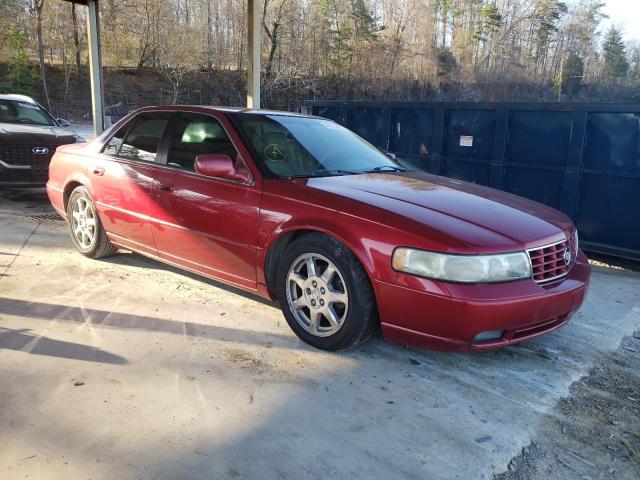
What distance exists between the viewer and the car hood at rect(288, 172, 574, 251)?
9.70ft

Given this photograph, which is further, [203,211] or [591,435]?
[203,211]

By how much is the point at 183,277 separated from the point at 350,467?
2879 mm

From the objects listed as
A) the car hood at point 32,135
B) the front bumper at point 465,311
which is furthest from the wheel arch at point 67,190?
the front bumper at point 465,311

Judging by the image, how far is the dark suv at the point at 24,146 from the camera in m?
7.87

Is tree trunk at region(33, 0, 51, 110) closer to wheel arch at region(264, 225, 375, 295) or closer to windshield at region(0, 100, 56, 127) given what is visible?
windshield at region(0, 100, 56, 127)

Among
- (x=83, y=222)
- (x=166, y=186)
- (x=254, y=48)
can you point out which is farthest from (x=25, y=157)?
(x=166, y=186)

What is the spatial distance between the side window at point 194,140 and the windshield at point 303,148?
0.16m

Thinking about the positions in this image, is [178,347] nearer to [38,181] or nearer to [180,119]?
[180,119]

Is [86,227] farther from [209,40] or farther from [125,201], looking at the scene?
[209,40]

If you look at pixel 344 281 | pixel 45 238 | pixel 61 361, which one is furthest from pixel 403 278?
pixel 45 238

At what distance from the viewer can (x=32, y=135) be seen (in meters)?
8.11

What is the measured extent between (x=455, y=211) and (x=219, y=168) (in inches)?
63.3

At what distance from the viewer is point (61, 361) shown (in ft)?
10.2

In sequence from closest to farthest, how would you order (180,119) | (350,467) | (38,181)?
(350,467) → (180,119) → (38,181)
